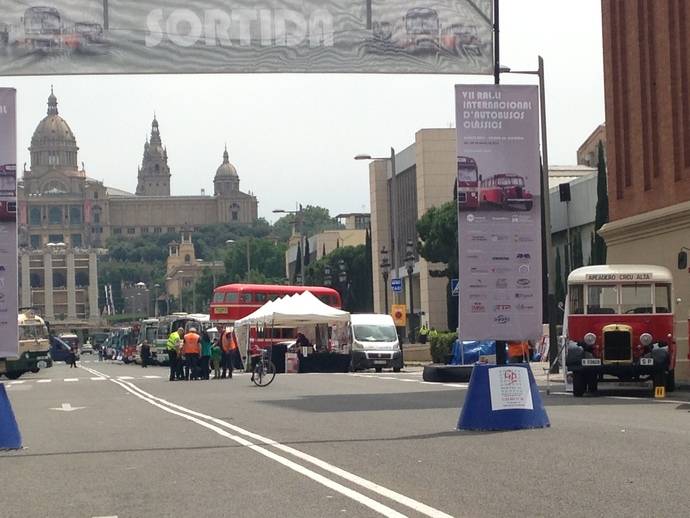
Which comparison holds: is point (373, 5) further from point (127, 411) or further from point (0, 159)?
point (127, 411)

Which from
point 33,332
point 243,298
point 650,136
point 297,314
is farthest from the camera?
point 243,298

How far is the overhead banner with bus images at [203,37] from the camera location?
72.5 ft

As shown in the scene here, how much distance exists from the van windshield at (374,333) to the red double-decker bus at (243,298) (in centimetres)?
1895

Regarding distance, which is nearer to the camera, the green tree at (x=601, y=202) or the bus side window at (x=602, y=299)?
the bus side window at (x=602, y=299)

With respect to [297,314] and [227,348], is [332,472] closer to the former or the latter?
[227,348]

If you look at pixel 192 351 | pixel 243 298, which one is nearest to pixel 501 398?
pixel 192 351

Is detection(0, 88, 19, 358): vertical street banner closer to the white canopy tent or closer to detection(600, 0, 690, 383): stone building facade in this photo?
detection(600, 0, 690, 383): stone building facade

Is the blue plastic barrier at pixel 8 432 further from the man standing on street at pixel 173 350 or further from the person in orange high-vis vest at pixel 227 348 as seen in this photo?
the person in orange high-vis vest at pixel 227 348

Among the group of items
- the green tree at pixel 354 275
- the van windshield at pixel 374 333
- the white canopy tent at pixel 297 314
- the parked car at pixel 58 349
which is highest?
the green tree at pixel 354 275

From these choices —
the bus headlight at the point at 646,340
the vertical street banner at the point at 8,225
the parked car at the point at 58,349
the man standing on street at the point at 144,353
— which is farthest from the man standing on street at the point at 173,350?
the parked car at the point at 58,349

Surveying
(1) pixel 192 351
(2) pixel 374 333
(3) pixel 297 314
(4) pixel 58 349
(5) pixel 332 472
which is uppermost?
(3) pixel 297 314

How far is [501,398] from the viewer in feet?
60.5

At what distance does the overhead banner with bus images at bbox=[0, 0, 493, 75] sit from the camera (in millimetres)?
22109

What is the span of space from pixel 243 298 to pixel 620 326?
46.4 meters
